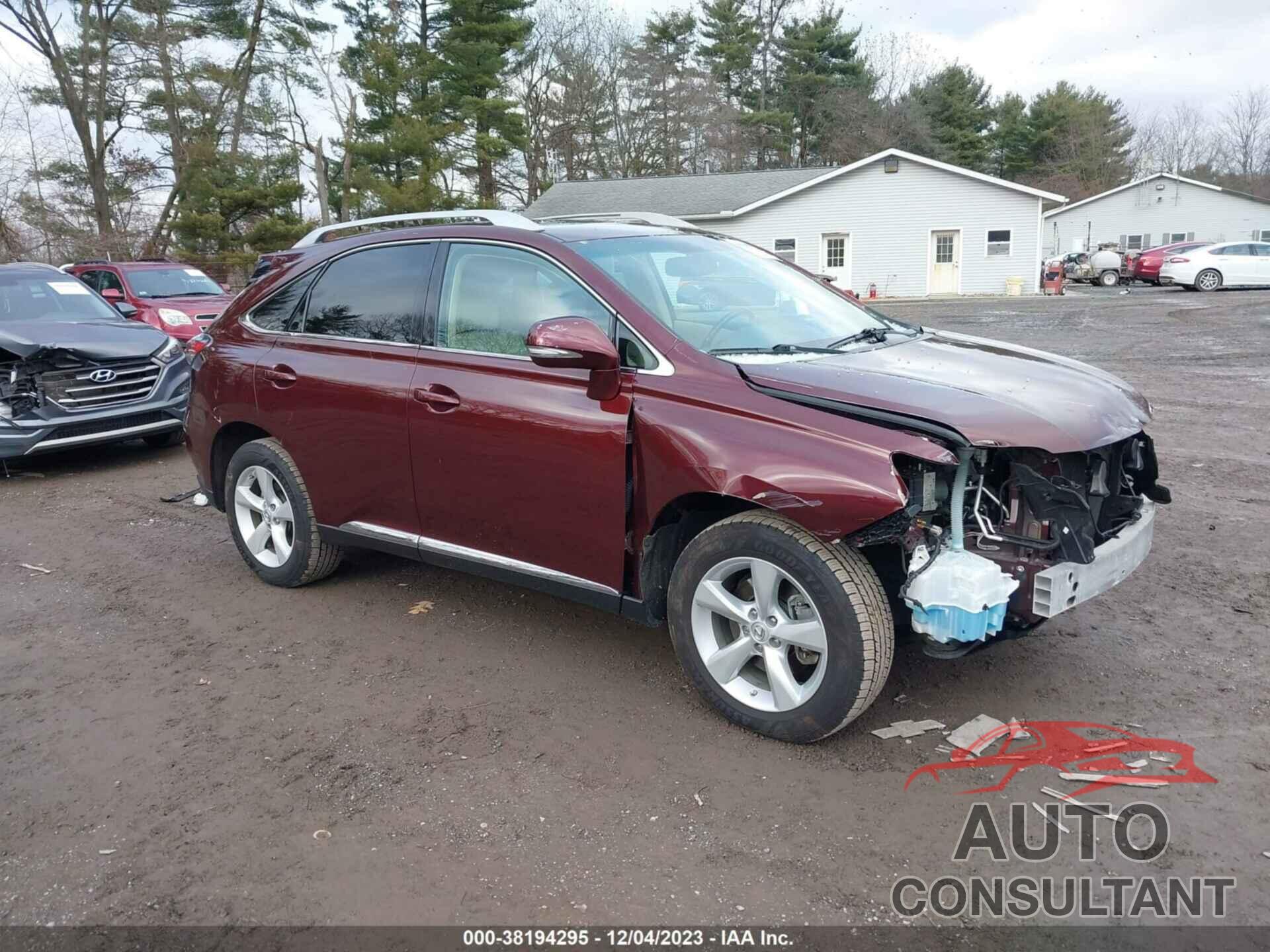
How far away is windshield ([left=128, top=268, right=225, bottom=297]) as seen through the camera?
14.3 meters

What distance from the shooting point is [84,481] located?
8.12 m

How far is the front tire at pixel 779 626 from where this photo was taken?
3.13m

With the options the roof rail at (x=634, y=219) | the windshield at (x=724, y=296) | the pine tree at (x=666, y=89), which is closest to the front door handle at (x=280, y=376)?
the roof rail at (x=634, y=219)

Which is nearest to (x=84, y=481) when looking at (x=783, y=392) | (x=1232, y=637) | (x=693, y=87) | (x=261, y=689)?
(x=261, y=689)

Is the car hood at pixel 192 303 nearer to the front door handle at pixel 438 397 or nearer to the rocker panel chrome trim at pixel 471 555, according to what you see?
the rocker panel chrome trim at pixel 471 555

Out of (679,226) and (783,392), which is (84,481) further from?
(783,392)

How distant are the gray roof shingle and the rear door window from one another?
29.3 metres

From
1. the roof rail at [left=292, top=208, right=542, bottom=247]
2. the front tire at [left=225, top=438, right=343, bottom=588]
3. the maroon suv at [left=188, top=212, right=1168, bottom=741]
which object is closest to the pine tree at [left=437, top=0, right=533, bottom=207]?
the roof rail at [left=292, top=208, right=542, bottom=247]

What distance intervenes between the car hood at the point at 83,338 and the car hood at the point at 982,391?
7.02 m

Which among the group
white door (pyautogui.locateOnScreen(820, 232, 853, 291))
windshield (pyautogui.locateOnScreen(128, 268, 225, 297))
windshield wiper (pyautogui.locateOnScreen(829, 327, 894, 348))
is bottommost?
windshield wiper (pyautogui.locateOnScreen(829, 327, 894, 348))

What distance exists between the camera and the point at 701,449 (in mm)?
3367

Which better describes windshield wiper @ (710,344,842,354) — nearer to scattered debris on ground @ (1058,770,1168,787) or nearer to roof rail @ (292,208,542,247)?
roof rail @ (292,208,542,247)

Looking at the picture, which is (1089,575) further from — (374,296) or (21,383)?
(21,383)

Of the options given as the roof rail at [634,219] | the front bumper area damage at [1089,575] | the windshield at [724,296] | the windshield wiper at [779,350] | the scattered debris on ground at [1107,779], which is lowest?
the scattered debris on ground at [1107,779]
